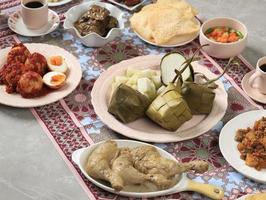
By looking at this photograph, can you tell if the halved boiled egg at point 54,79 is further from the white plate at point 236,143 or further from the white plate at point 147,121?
the white plate at point 236,143

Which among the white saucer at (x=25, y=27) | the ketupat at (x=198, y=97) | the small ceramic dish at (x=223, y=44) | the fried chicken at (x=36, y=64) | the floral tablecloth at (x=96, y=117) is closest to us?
the floral tablecloth at (x=96, y=117)

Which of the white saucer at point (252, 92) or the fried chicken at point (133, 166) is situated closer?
the fried chicken at point (133, 166)

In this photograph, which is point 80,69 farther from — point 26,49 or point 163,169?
point 163,169

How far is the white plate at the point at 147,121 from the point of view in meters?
1.36

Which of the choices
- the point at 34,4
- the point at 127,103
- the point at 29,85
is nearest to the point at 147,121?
the point at 127,103

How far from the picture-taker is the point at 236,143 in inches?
53.0

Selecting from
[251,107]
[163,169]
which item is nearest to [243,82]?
[251,107]

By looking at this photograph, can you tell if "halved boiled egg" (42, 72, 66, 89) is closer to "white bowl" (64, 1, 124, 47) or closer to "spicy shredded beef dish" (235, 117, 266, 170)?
"white bowl" (64, 1, 124, 47)

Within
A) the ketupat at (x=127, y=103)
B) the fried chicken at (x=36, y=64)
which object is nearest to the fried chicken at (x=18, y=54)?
the fried chicken at (x=36, y=64)

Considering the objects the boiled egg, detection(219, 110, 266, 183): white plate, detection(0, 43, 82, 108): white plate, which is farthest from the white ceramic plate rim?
the boiled egg

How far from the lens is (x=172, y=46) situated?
66.2 inches

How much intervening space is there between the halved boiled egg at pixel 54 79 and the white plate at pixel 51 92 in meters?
0.01

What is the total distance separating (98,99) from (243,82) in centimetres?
40

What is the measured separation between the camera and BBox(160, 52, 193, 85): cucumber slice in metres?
1.46
